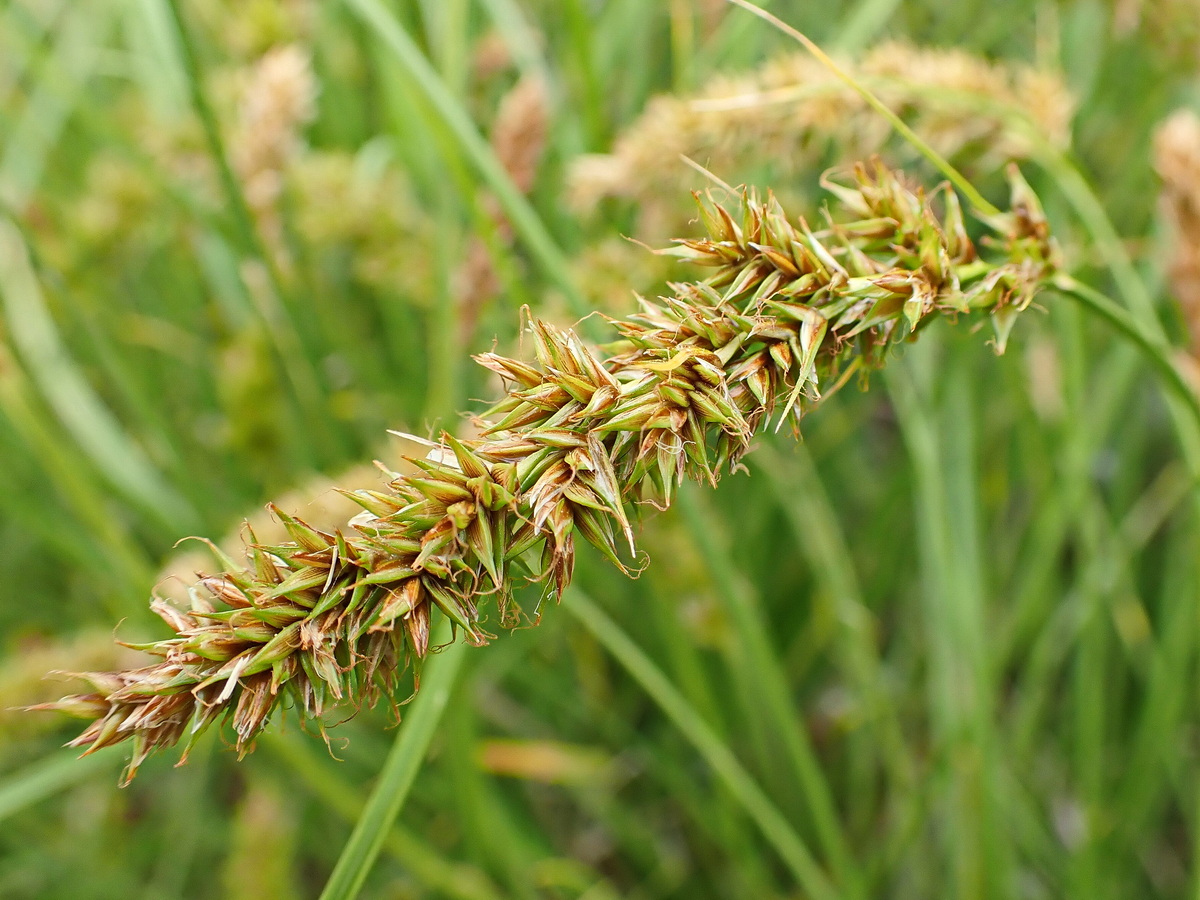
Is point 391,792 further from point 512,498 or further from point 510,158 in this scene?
point 510,158

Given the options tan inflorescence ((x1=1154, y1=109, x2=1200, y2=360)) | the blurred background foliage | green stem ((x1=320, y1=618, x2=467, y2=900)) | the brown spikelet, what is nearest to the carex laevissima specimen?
green stem ((x1=320, y1=618, x2=467, y2=900))

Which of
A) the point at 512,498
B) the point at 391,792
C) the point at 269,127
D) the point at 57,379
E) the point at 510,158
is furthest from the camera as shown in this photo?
the point at 57,379

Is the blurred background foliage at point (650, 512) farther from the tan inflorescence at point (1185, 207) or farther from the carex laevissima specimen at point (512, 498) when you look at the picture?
the carex laevissima specimen at point (512, 498)

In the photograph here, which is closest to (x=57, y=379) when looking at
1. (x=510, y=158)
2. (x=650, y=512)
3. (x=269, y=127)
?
(x=269, y=127)

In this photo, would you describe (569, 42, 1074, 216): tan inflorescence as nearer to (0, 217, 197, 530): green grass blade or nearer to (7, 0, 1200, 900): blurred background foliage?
(7, 0, 1200, 900): blurred background foliage

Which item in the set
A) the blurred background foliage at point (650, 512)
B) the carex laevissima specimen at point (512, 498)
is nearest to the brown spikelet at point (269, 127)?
the blurred background foliage at point (650, 512)

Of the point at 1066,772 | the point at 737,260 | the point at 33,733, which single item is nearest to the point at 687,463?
the point at 737,260

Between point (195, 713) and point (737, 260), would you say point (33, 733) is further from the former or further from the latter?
point (737, 260)
